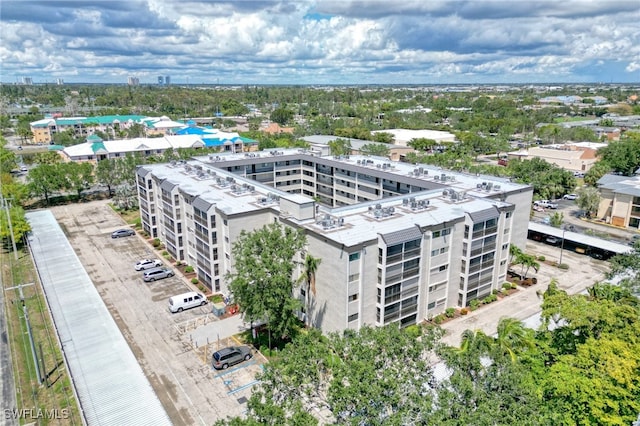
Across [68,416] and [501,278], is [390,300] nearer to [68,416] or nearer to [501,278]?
[501,278]

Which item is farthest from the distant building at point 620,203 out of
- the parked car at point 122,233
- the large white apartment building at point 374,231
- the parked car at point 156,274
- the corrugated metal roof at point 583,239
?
the parked car at point 122,233

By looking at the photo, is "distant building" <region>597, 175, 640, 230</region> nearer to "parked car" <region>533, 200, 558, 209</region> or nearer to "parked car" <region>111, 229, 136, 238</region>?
"parked car" <region>533, 200, 558, 209</region>

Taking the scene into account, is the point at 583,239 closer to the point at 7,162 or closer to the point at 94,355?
the point at 94,355

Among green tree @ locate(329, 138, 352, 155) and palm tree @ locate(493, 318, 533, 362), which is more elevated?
green tree @ locate(329, 138, 352, 155)

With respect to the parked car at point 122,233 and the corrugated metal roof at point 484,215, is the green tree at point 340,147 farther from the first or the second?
the corrugated metal roof at point 484,215

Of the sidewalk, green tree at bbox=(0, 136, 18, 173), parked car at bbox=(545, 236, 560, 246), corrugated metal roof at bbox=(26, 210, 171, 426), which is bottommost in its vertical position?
the sidewalk

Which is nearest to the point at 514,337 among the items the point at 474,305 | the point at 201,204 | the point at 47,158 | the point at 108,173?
the point at 474,305

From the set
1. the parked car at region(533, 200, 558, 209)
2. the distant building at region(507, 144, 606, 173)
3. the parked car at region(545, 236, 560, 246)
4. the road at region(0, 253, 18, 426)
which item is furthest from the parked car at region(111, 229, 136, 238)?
the distant building at region(507, 144, 606, 173)
